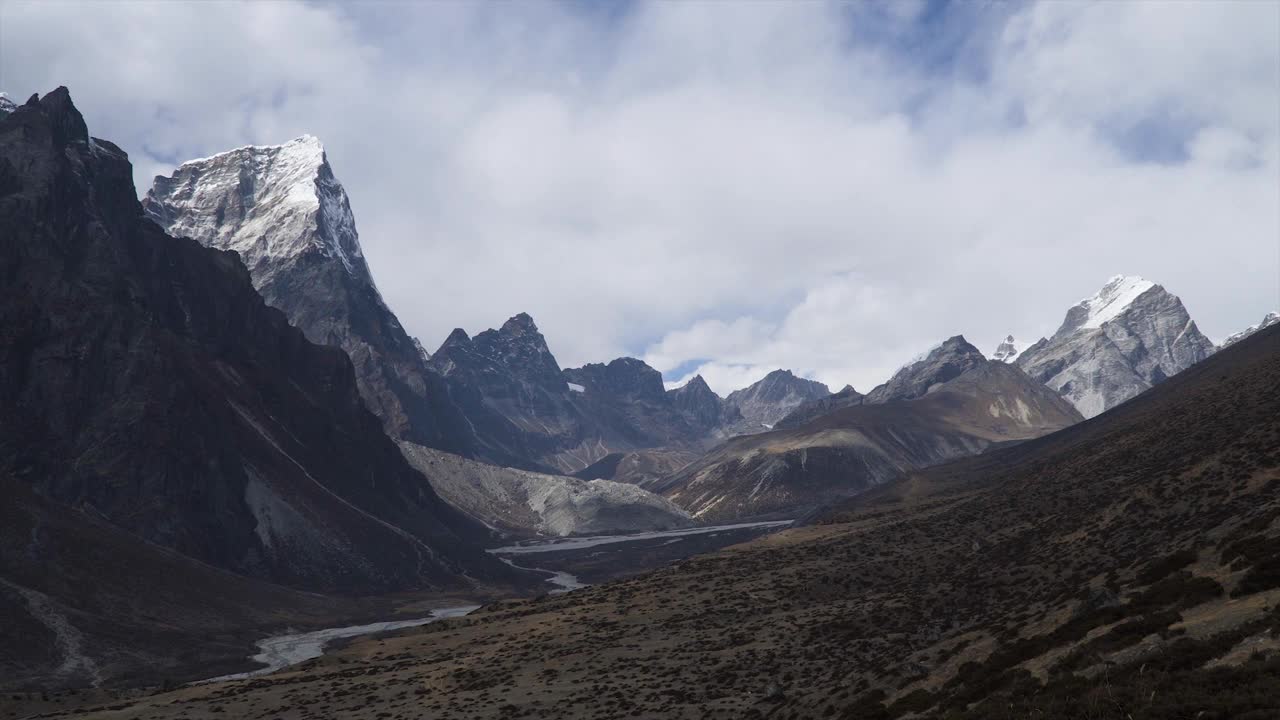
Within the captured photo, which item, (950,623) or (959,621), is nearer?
(959,621)

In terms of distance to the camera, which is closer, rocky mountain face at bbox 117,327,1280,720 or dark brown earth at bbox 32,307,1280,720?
rocky mountain face at bbox 117,327,1280,720

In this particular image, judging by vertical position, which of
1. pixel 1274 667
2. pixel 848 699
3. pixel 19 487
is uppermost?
pixel 19 487

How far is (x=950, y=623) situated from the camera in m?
70.9

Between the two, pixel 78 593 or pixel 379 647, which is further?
pixel 78 593

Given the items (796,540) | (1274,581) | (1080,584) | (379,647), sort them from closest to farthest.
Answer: (1274,581) → (1080,584) → (379,647) → (796,540)

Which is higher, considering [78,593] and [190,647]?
[78,593]

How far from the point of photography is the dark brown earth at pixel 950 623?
3325 cm

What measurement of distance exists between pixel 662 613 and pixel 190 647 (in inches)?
3267

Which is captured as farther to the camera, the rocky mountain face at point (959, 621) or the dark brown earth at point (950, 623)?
the dark brown earth at point (950, 623)

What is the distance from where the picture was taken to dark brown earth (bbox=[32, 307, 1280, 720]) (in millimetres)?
33250

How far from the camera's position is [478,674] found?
84938 mm

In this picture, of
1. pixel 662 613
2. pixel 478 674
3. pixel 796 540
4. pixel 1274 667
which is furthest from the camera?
pixel 796 540

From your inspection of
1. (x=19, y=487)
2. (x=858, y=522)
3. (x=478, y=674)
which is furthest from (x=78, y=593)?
(x=858, y=522)

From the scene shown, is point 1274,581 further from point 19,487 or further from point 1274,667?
point 19,487
